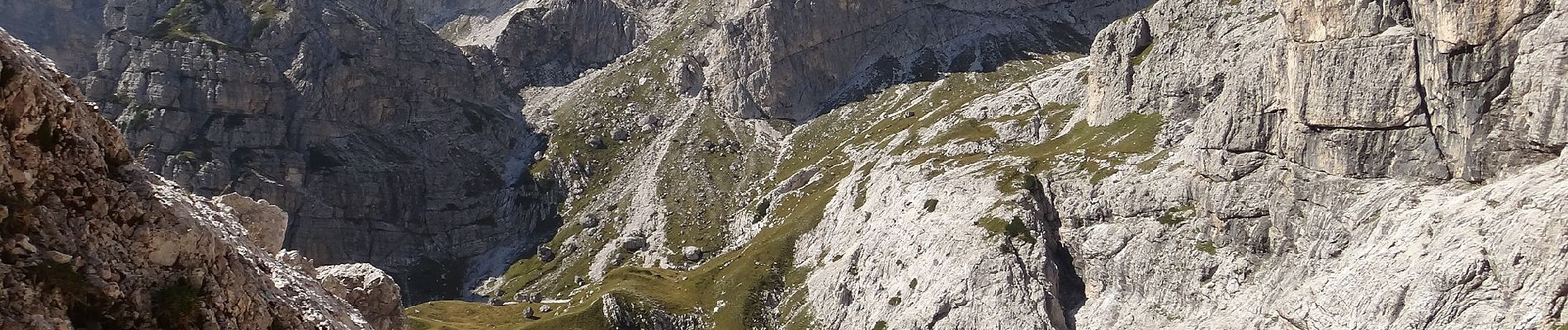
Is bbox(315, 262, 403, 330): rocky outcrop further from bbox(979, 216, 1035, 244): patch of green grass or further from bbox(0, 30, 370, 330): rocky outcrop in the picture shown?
bbox(979, 216, 1035, 244): patch of green grass

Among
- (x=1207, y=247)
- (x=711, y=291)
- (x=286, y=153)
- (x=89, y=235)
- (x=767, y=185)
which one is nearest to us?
(x=89, y=235)

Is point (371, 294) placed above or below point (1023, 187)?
above

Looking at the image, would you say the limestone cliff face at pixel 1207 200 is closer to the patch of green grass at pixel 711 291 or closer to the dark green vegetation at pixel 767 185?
the patch of green grass at pixel 711 291

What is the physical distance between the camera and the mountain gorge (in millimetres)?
60281

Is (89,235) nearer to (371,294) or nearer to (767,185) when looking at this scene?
(371,294)

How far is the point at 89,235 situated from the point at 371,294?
58.5 feet

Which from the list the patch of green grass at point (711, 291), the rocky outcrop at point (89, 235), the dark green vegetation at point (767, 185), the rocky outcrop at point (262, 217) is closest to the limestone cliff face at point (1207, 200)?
the patch of green grass at point (711, 291)

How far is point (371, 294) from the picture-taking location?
3081 centimetres

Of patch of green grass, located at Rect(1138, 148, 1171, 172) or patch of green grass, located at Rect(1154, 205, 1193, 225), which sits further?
patch of green grass, located at Rect(1138, 148, 1171, 172)

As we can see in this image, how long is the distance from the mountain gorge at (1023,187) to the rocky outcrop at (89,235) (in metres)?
1.38

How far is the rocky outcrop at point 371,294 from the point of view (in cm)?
2931

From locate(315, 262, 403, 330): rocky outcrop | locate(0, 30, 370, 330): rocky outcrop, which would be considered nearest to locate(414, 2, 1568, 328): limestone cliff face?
locate(315, 262, 403, 330): rocky outcrop

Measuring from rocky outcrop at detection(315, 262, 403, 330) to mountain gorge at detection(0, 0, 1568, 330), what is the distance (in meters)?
13.8

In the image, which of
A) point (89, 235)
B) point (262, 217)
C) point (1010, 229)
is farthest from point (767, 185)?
point (89, 235)
